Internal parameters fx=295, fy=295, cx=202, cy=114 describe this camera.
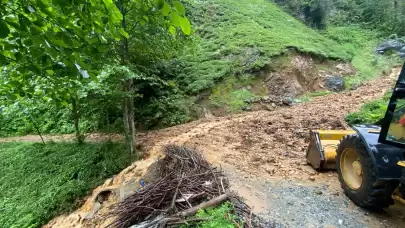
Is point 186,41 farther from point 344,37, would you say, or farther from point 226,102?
point 344,37

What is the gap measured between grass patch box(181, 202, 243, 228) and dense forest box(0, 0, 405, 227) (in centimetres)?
184

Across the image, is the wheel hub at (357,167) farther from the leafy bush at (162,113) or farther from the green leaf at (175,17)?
the leafy bush at (162,113)

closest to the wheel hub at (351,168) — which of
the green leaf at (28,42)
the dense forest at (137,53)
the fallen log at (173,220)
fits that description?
the fallen log at (173,220)

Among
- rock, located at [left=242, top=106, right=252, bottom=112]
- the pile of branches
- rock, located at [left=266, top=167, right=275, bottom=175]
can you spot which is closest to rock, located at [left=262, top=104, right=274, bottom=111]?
rock, located at [left=242, top=106, right=252, bottom=112]

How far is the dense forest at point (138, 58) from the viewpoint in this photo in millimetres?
1963

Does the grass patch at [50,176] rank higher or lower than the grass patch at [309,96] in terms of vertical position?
lower

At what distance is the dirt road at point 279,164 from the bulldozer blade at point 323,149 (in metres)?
0.16

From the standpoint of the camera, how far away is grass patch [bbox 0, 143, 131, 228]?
21.7ft

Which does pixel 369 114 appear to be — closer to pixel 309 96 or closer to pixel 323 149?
pixel 323 149

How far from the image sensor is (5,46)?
189 centimetres

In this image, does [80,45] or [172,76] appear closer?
[80,45]

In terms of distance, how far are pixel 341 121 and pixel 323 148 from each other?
290cm

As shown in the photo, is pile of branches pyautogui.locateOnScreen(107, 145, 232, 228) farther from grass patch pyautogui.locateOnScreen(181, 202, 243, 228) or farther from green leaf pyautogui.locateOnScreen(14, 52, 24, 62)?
green leaf pyautogui.locateOnScreen(14, 52, 24, 62)

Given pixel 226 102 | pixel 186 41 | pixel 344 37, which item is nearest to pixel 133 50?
pixel 186 41
